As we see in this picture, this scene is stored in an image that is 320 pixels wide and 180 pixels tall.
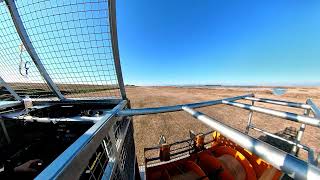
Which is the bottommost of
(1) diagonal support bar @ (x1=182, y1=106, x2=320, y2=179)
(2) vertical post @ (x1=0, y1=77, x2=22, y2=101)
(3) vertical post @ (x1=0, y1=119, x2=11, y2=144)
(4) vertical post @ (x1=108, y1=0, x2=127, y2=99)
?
(3) vertical post @ (x1=0, y1=119, x2=11, y2=144)

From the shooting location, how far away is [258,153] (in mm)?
639

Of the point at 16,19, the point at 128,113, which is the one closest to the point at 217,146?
the point at 128,113

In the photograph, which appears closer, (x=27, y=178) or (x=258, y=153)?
(x=258, y=153)

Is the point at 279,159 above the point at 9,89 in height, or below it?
below

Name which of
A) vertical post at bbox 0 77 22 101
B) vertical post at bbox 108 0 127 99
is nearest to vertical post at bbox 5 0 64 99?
vertical post at bbox 0 77 22 101

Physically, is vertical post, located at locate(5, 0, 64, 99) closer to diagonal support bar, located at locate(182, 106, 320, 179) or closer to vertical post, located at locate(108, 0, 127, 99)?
vertical post, located at locate(108, 0, 127, 99)

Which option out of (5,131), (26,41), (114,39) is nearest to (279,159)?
(114,39)

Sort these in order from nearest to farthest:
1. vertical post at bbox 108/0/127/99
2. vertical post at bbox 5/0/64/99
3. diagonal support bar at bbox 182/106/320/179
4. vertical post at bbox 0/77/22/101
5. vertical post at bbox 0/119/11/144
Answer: diagonal support bar at bbox 182/106/320/179 → vertical post at bbox 108/0/127/99 → vertical post at bbox 5/0/64/99 → vertical post at bbox 0/119/11/144 → vertical post at bbox 0/77/22/101

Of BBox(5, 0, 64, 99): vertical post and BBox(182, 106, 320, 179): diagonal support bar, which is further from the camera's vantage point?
BBox(5, 0, 64, 99): vertical post

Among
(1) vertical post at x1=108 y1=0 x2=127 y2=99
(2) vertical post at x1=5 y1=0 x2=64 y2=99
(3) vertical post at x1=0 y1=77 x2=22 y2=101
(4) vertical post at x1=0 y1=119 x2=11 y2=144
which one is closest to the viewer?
(1) vertical post at x1=108 y1=0 x2=127 y2=99

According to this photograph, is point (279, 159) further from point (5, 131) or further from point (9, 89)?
point (9, 89)

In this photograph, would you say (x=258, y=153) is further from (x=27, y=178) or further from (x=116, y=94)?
(x=116, y=94)

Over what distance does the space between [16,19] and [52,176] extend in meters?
2.60

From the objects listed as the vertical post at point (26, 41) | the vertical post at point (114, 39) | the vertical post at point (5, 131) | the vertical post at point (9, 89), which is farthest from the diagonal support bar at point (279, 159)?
the vertical post at point (9, 89)
